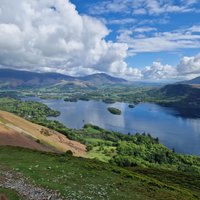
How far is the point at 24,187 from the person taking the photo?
97.6 feet

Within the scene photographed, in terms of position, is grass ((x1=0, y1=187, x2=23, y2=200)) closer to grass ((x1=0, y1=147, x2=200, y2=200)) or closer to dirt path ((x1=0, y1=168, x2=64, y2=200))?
dirt path ((x1=0, y1=168, x2=64, y2=200))

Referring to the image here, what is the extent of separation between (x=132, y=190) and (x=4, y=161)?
2028cm

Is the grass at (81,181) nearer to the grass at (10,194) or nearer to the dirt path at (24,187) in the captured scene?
the dirt path at (24,187)

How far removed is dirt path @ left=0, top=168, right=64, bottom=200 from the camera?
27.0 meters

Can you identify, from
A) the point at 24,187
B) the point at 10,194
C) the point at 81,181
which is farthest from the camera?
the point at 81,181

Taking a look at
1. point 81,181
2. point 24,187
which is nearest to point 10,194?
point 24,187

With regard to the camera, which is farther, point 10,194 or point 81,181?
point 81,181

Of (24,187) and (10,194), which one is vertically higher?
(24,187)

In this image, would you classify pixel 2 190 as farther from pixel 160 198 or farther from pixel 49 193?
pixel 160 198

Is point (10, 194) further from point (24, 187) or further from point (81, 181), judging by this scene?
point (81, 181)

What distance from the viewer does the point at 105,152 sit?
14438 cm

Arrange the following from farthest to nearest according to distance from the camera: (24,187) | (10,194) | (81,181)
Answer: (81,181), (24,187), (10,194)

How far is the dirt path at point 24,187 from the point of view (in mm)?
27050

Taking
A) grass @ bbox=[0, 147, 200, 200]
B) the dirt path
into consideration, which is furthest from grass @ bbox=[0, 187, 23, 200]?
grass @ bbox=[0, 147, 200, 200]
